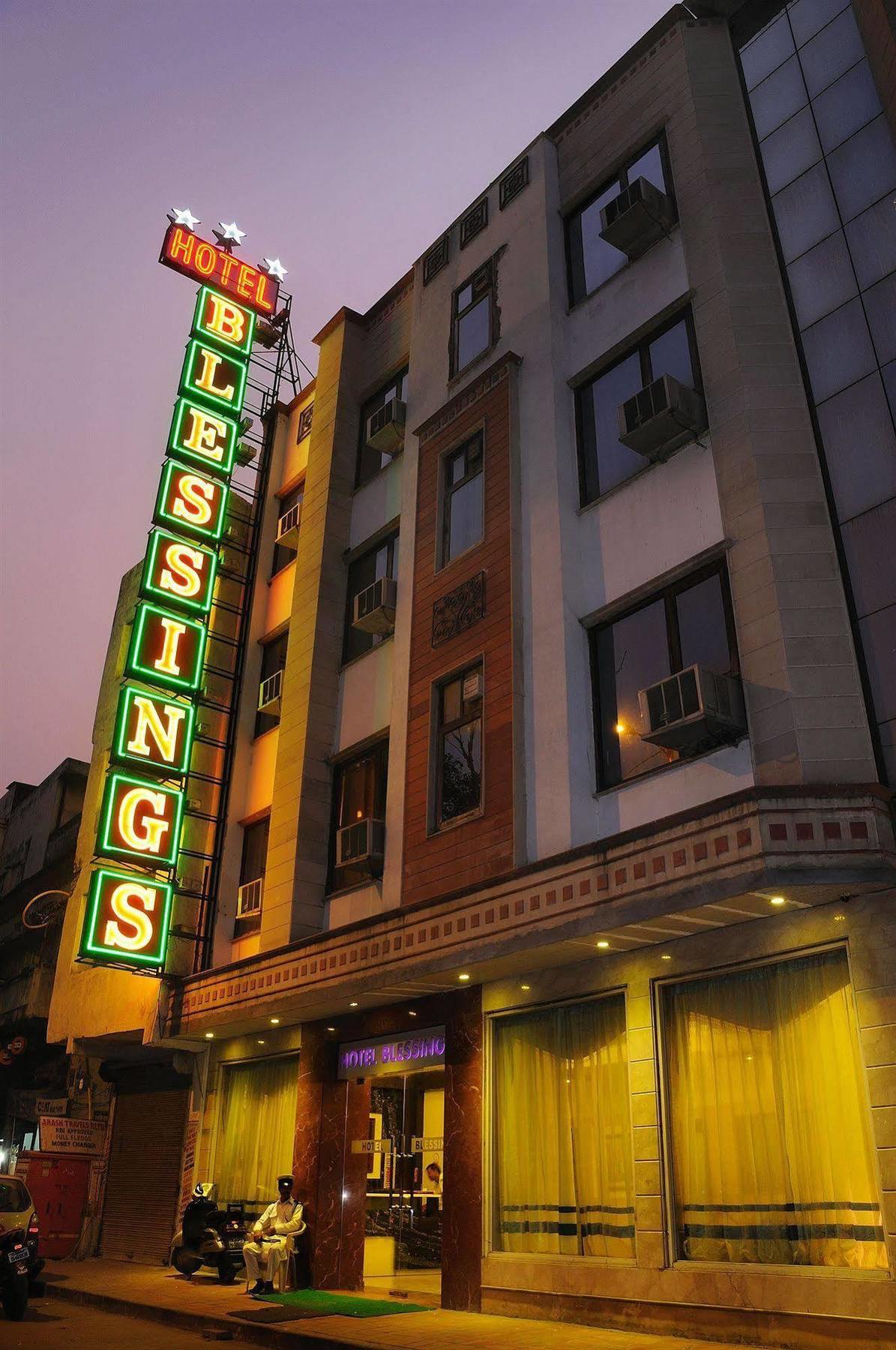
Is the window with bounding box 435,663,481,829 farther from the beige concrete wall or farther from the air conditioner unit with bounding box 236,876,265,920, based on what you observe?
the air conditioner unit with bounding box 236,876,265,920

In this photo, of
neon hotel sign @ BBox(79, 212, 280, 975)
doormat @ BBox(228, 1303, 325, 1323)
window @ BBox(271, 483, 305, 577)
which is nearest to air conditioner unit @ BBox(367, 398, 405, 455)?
window @ BBox(271, 483, 305, 577)

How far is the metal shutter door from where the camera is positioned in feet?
65.4

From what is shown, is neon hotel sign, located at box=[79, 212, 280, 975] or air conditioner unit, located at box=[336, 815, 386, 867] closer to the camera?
→ air conditioner unit, located at box=[336, 815, 386, 867]

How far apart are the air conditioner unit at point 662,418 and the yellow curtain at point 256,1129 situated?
11.8 meters

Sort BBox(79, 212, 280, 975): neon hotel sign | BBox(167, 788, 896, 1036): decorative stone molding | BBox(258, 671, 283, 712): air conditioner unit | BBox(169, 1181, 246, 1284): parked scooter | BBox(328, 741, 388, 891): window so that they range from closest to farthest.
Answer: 1. BBox(167, 788, 896, 1036): decorative stone molding
2. BBox(169, 1181, 246, 1284): parked scooter
3. BBox(328, 741, 388, 891): window
4. BBox(79, 212, 280, 975): neon hotel sign
5. BBox(258, 671, 283, 712): air conditioner unit

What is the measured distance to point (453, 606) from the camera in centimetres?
1605

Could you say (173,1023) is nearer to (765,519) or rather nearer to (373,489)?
→ (373,489)

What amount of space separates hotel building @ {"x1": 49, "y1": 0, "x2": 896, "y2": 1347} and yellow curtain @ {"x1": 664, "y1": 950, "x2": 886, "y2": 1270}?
0.04 meters

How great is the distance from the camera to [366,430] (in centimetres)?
2186

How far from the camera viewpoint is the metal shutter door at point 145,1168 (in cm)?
1994

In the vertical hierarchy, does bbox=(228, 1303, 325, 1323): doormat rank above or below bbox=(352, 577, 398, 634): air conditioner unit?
below

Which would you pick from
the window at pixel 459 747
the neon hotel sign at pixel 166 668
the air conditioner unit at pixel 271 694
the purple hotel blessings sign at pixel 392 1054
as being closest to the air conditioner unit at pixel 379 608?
the window at pixel 459 747

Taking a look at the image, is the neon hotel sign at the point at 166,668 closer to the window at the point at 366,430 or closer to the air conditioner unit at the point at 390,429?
the window at the point at 366,430

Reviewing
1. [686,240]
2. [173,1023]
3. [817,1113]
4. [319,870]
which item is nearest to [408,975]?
[319,870]
